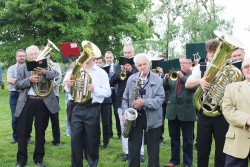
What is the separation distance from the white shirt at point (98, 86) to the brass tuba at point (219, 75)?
1.66 metres

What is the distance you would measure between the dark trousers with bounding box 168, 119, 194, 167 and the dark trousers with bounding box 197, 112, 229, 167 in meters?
1.12

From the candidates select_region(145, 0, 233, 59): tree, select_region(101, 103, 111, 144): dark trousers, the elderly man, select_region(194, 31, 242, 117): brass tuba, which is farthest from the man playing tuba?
select_region(145, 0, 233, 59): tree

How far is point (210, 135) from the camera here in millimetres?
5742

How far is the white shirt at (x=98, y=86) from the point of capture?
20.4 feet

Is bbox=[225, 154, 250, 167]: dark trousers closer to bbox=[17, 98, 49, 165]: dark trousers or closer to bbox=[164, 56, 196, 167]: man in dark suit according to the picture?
bbox=[164, 56, 196, 167]: man in dark suit

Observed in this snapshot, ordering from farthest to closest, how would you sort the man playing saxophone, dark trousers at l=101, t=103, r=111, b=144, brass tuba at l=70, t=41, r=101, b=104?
dark trousers at l=101, t=103, r=111, b=144 → brass tuba at l=70, t=41, r=101, b=104 → the man playing saxophone

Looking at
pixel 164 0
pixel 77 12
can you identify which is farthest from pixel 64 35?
pixel 164 0

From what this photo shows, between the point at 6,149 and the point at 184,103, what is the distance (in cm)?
420

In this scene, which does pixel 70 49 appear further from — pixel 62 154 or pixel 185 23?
pixel 185 23

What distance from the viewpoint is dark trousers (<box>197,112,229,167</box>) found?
5.60 meters

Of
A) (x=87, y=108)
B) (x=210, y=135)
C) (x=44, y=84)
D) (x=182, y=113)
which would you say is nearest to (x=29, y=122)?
(x=44, y=84)

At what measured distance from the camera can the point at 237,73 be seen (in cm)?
518

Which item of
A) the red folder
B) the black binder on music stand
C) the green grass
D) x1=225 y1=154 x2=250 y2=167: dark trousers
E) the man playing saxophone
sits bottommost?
the green grass

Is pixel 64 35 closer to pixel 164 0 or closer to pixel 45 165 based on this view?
pixel 45 165
